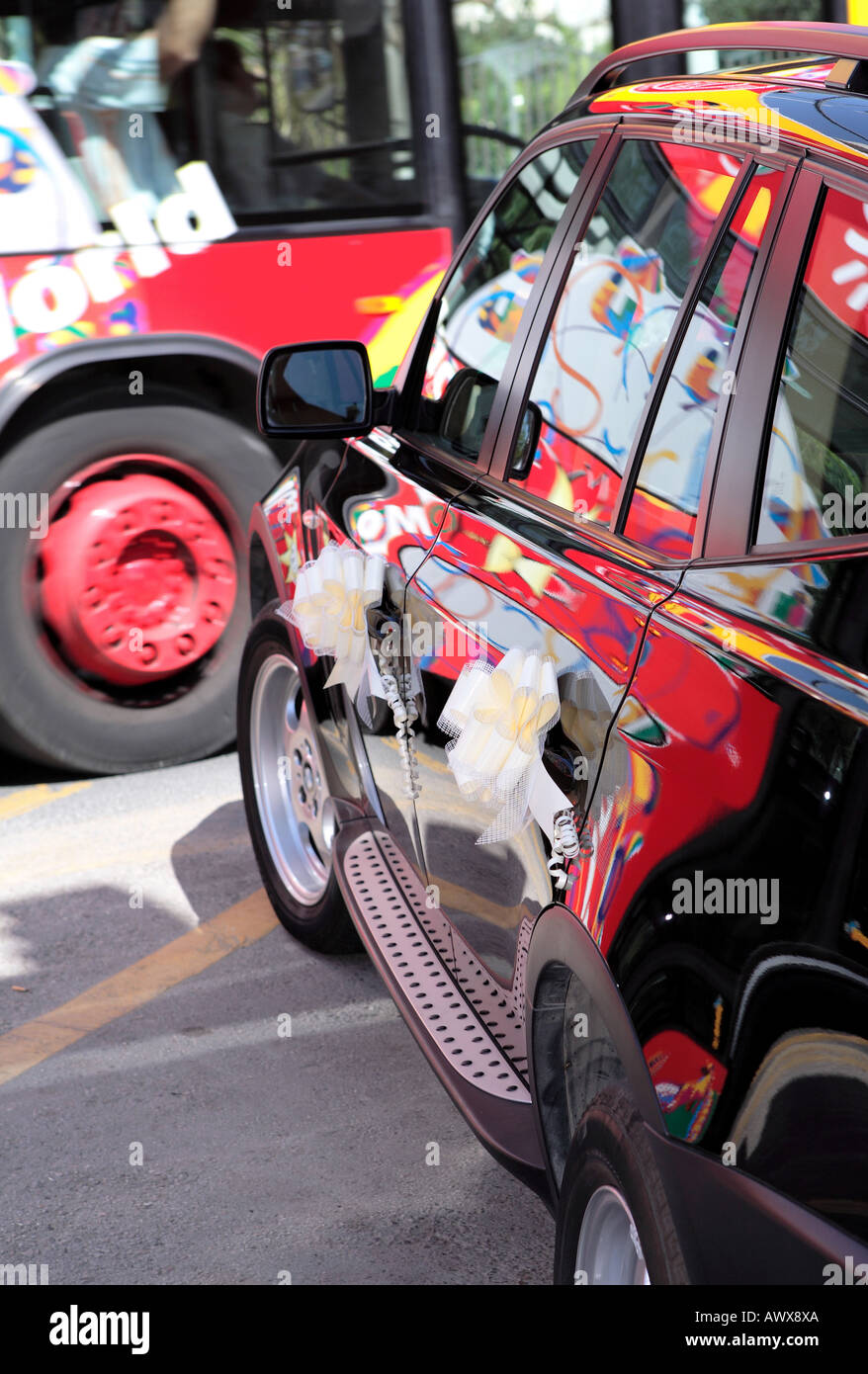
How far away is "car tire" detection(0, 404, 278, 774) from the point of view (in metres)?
4.91

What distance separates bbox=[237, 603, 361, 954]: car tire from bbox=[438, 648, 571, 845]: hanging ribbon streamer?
1.50 m

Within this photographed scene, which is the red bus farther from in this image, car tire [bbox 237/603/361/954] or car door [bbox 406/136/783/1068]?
car door [bbox 406/136/783/1068]

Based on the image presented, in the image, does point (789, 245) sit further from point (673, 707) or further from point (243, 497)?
point (243, 497)

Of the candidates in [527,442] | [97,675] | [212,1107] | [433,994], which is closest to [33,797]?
[97,675]

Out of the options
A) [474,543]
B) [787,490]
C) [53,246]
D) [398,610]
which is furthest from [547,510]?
[53,246]

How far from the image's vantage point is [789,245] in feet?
5.72

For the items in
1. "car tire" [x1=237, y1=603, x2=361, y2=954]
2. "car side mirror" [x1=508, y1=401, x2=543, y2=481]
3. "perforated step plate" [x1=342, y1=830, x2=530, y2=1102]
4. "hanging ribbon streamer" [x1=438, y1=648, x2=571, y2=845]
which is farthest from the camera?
→ "car tire" [x1=237, y1=603, x2=361, y2=954]

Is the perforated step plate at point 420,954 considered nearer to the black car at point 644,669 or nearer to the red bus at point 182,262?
the black car at point 644,669

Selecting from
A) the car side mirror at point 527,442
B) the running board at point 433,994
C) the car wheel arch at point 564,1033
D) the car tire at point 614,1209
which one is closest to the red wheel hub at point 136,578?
the running board at point 433,994

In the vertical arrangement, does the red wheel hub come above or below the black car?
below

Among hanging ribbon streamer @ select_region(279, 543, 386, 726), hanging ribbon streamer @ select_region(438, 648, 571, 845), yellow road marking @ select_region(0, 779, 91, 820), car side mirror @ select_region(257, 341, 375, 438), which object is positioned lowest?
yellow road marking @ select_region(0, 779, 91, 820)

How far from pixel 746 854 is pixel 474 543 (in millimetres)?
1065

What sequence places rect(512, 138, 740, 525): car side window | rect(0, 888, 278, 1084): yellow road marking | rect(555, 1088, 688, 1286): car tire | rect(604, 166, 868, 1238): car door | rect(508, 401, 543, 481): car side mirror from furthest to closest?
rect(0, 888, 278, 1084): yellow road marking → rect(508, 401, 543, 481): car side mirror → rect(512, 138, 740, 525): car side window → rect(555, 1088, 688, 1286): car tire → rect(604, 166, 868, 1238): car door

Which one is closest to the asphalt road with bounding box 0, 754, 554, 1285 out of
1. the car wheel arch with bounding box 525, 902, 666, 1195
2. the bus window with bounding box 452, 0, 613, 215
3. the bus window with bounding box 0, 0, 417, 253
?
the car wheel arch with bounding box 525, 902, 666, 1195
